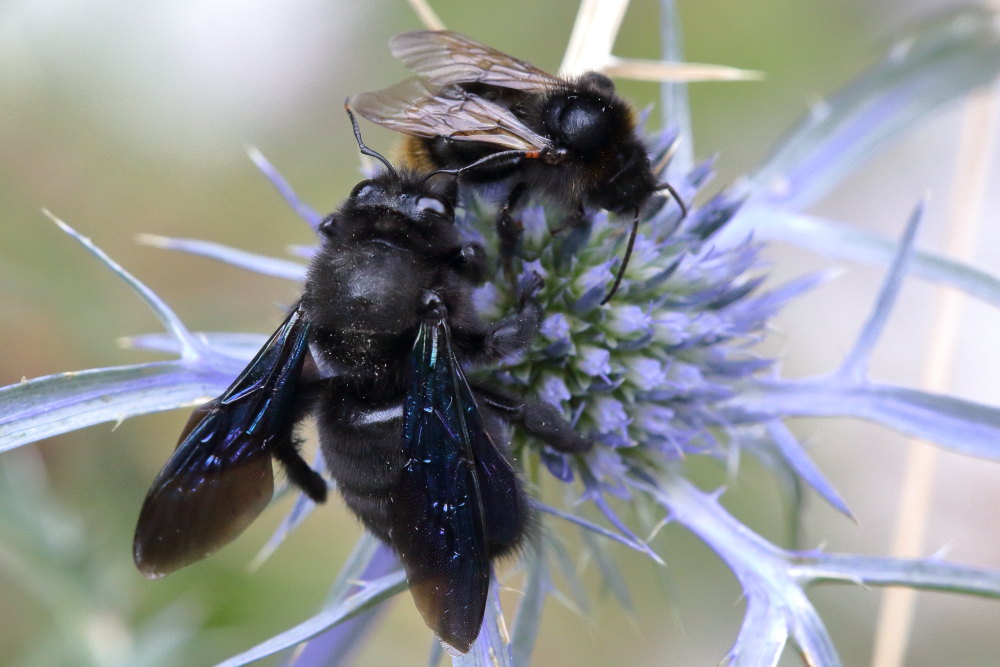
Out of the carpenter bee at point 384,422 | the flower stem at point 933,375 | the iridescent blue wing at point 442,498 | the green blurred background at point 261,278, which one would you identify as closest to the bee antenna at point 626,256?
the carpenter bee at point 384,422

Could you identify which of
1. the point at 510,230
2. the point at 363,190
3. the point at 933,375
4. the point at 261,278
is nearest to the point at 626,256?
the point at 510,230

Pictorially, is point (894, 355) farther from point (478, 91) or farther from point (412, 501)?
point (412, 501)

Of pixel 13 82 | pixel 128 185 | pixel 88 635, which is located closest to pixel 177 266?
pixel 128 185

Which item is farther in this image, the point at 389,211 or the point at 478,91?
the point at 478,91

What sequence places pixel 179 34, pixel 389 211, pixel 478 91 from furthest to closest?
pixel 179 34 → pixel 478 91 → pixel 389 211

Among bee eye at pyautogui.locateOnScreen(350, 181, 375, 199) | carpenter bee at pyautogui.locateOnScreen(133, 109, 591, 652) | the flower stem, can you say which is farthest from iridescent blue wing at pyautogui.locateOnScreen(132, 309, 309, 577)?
the flower stem

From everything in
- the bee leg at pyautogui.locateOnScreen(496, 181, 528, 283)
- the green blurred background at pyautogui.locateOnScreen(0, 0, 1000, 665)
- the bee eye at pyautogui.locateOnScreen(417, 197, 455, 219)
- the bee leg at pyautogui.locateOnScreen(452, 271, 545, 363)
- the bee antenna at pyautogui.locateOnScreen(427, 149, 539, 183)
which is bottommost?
the green blurred background at pyautogui.locateOnScreen(0, 0, 1000, 665)

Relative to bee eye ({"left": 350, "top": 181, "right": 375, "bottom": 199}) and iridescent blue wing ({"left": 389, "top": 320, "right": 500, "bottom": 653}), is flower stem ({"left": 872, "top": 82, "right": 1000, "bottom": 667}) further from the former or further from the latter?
bee eye ({"left": 350, "top": 181, "right": 375, "bottom": 199})
